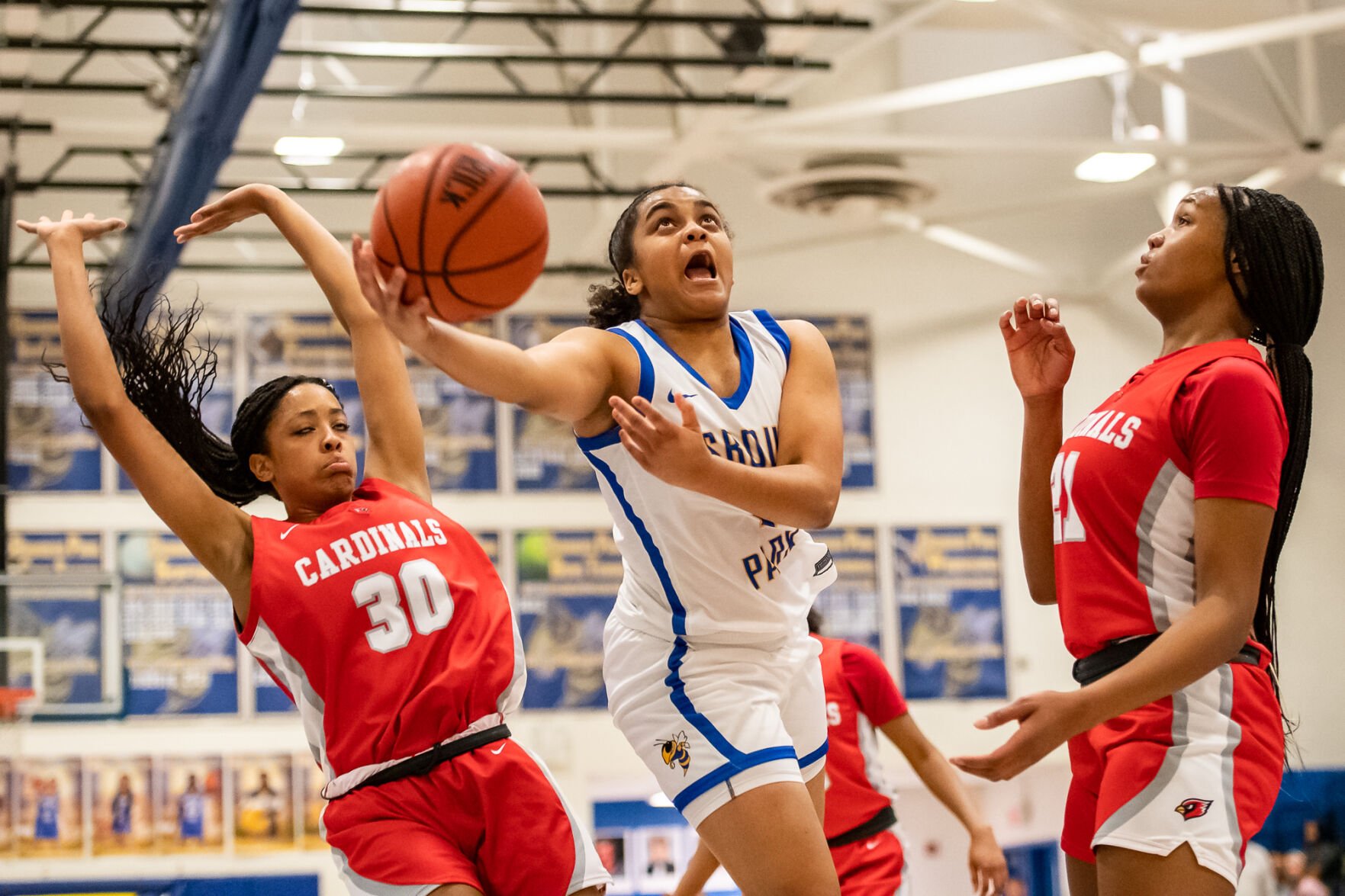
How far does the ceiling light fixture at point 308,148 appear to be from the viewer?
10930 mm

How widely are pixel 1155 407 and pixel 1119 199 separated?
1195cm

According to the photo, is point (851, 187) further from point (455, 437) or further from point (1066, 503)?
point (1066, 503)

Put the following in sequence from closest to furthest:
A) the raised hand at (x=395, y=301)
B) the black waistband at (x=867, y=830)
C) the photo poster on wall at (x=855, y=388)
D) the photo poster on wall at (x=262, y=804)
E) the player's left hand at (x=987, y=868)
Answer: the raised hand at (x=395, y=301), the player's left hand at (x=987, y=868), the black waistband at (x=867, y=830), the photo poster on wall at (x=262, y=804), the photo poster on wall at (x=855, y=388)

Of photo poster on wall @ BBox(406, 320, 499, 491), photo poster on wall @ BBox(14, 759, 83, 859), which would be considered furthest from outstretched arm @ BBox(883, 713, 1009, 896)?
photo poster on wall @ BBox(14, 759, 83, 859)

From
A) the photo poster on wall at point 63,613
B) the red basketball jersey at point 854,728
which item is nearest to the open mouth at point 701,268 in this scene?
the red basketball jersey at point 854,728

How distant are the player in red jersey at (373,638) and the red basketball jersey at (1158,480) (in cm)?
129

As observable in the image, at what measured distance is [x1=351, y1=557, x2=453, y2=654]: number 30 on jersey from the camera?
3.46 m

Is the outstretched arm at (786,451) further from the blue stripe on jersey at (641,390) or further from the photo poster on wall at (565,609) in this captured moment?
the photo poster on wall at (565,609)

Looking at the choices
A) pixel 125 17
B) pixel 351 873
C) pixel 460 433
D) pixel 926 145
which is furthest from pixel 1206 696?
pixel 125 17

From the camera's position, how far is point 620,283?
3.66m

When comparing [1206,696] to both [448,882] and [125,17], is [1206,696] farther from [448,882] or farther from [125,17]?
[125,17]

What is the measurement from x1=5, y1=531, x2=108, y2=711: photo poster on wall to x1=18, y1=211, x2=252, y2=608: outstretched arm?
27.1 feet

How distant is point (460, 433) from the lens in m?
13.2

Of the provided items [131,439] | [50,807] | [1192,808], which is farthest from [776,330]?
[50,807]
